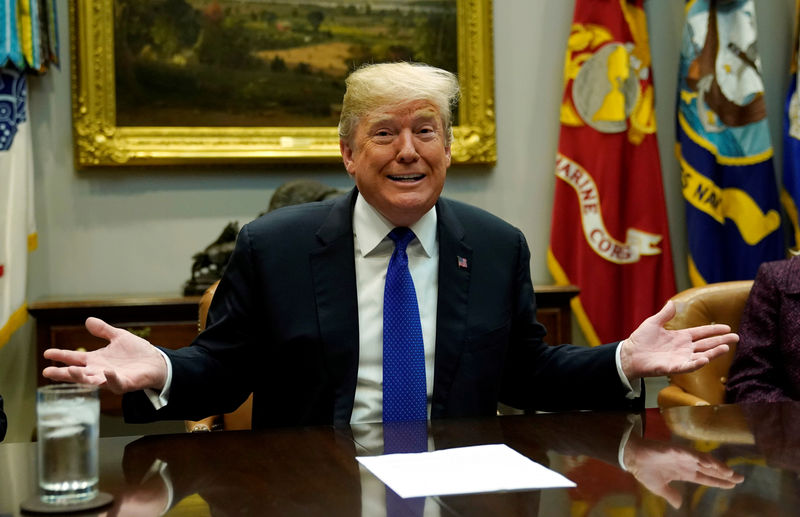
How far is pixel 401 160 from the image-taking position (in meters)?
2.26

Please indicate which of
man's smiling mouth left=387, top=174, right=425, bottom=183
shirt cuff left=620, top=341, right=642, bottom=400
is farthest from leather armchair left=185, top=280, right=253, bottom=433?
shirt cuff left=620, top=341, right=642, bottom=400

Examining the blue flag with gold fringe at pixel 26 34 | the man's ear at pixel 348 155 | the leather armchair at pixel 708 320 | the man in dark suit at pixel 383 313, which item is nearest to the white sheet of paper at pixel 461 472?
the man in dark suit at pixel 383 313

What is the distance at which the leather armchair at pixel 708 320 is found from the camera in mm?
3006

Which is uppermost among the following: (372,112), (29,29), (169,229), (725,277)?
(29,29)

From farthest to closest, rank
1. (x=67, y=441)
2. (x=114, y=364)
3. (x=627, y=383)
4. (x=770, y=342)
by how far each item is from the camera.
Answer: (x=770, y=342) → (x=627, y=383) → (x=114, y=364) → (x=67, y=441)

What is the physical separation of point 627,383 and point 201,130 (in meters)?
2.89

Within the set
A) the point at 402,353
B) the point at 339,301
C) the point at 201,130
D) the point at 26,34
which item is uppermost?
the point at 26,34

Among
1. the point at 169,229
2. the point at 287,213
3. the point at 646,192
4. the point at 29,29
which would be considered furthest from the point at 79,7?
the point at 646,192

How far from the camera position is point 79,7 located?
14.0 ft

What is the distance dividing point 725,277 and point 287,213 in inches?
123

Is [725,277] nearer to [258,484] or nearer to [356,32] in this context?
[356,32]

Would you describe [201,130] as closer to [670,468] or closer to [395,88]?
[395,88]

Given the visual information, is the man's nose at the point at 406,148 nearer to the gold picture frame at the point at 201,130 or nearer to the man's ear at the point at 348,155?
the man's ear at the point at 348,155

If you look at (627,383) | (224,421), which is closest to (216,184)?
(224,421)
